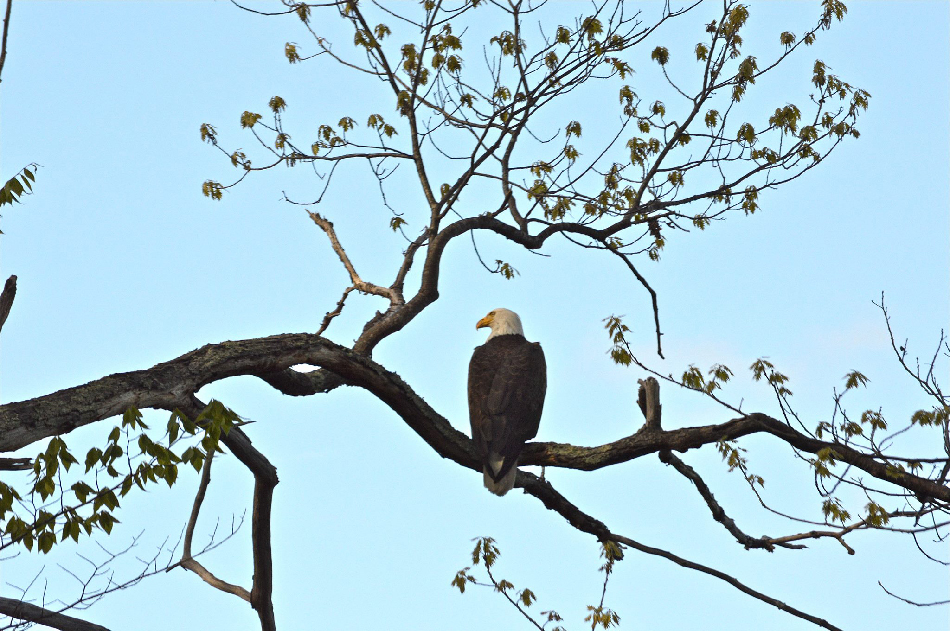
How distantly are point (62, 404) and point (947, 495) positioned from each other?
4.84m

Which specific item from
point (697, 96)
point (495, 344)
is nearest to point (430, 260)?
point (495, 344)

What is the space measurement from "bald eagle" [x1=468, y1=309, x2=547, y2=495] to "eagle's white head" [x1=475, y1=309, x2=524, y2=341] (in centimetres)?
49

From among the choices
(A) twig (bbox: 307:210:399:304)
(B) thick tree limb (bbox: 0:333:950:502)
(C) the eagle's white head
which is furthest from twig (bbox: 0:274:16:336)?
(C) the eagle's white head

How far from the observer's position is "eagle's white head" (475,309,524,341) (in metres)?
8.53

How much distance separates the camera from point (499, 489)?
19.9ft

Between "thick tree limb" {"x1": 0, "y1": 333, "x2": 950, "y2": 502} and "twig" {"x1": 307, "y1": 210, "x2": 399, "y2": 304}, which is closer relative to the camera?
"thick tree limb" {"x1": 0, "y1": 333, "x2": 950, "y2": 502}

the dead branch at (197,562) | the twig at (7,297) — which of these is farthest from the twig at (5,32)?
the dead branch at (197,562)

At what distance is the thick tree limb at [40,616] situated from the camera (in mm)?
4828

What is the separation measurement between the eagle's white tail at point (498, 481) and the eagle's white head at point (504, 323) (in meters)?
2.43

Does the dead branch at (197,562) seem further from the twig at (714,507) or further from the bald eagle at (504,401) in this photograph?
the twig at (714,507)

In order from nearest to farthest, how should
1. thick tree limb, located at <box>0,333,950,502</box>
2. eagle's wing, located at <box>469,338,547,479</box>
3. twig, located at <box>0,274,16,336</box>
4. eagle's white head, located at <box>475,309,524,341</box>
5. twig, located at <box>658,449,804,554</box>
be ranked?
thick tree limb, located at <box>0,333,950,502</box>, twig, located at <box>0,274,16,336</box>, twig, located at <box>658,449,804,554</box>, eagle's wing, located at <box>469,338,547,479</box>, eagle's white head, located at <box>475,309,524,341</box>

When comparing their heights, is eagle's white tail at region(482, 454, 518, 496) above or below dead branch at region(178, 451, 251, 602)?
above

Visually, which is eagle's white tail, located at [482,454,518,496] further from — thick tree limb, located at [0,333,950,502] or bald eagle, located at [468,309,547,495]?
thick tree limb, located at [0,333,950,502]

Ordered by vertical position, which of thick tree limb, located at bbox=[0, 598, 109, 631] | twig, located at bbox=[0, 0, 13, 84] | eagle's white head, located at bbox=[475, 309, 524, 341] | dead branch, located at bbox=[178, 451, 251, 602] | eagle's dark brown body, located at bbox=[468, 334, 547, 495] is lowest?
thick tree limb, located at bbox=[0, 598, 109, 631]
